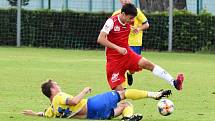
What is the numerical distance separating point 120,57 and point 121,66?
14cm

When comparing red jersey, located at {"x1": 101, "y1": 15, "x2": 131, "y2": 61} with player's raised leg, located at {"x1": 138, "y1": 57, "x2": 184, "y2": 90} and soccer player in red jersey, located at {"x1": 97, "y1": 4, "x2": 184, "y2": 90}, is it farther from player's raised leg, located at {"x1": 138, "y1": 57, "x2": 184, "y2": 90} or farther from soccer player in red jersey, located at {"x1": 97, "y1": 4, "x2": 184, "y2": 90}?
player's raised leg, located at {"x1": 138, "y1": 57, "x2": 184, "y2": 90}

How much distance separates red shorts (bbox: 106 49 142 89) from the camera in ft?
36.2

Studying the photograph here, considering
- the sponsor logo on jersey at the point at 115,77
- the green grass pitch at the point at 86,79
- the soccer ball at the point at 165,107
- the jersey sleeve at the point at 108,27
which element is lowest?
the green grass pitch at the point at 86,79

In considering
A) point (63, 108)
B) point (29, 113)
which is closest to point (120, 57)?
point (63, 108)

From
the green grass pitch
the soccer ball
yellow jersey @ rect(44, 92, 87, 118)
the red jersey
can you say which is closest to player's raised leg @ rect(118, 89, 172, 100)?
the soccer ball

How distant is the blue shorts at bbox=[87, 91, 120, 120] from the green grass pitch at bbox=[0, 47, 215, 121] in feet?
1.81

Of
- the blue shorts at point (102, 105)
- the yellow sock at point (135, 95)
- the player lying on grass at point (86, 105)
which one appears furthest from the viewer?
the yellow sock at point (135, 95)

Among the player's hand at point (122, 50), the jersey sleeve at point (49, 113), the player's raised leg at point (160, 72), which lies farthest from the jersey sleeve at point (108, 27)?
the jersey sleeve at point (49, 113)

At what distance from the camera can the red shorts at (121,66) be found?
11.0 m

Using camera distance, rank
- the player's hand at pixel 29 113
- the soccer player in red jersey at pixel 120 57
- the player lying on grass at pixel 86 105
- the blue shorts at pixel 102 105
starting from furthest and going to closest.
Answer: the soccer player in red jersey at pixel 120 57 < the player's hand at pixel 29 113 < the blue shorts at pixel 102 105 < the player lying on grass at pixel 86 105

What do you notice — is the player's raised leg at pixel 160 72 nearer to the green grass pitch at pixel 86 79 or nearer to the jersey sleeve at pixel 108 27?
the green grass pitch at pixel 86 79

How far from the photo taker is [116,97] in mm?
10164

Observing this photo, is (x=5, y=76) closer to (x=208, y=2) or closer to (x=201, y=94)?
(x=201, y=94)

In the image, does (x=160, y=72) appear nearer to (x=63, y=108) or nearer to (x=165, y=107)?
(x=165, y=107)
